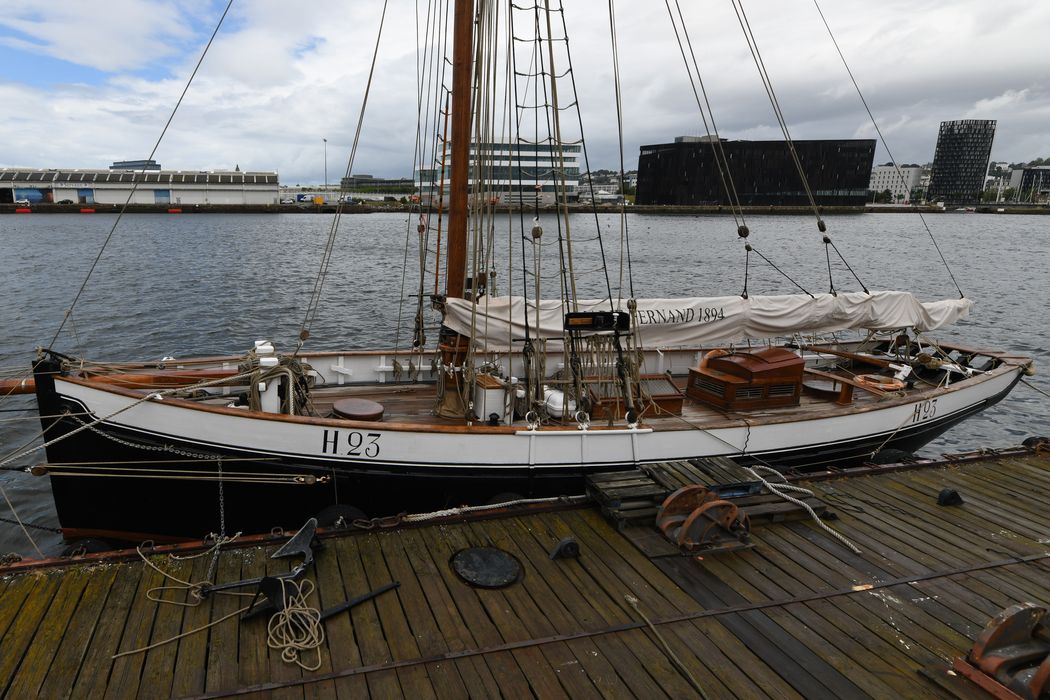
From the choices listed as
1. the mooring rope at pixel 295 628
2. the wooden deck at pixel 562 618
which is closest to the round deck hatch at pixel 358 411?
the wooden deck at pixel 562 618

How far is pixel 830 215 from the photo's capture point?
133500 millimetres

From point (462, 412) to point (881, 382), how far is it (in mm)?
8660

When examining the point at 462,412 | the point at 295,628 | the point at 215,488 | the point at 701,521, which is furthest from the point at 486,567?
the point at 215,488

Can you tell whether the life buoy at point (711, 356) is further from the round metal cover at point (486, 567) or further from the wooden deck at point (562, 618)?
the round metal cover at point (486, 567)

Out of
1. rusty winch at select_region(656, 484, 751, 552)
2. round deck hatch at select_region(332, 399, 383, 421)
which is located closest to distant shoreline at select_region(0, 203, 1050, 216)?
round deck hatch at select_region(332, 399, 383, 421)

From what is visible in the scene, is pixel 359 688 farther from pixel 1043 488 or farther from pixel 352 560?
pixel 1043 488

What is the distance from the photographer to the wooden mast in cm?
1003

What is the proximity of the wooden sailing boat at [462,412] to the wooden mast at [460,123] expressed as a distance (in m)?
0.03

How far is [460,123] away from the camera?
10.2m

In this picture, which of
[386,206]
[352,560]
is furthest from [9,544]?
[386,206]

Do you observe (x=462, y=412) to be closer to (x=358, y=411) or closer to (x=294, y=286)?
(x=358, y=411)

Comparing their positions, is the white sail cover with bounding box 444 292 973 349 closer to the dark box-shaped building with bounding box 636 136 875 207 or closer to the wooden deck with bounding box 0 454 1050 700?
the wooden deck with bounding box 0 454 1050 700

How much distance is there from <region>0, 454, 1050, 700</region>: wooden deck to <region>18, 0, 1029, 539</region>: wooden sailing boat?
1.84 meters

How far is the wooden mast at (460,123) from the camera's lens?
1003 centimetres
